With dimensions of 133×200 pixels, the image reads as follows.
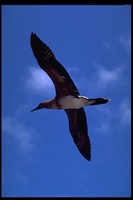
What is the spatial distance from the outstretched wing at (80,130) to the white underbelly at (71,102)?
30.4 inches

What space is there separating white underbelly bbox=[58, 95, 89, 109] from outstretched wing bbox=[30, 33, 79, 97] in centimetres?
16

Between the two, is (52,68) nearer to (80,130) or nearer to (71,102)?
(71,102)

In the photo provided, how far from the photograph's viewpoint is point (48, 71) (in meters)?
10.8

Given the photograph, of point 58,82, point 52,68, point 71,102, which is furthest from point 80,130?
point 52,68

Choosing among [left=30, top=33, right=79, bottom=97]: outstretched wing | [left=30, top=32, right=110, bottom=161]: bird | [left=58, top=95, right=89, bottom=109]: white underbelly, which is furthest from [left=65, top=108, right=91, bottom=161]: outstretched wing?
[left=30, top=33, right=79, bottom=97]: outstretched wing

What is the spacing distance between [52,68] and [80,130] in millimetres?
2523

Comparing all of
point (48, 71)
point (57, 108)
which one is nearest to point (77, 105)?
point (57, 108)

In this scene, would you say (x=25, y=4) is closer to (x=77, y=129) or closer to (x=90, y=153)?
(x=77, y=129)

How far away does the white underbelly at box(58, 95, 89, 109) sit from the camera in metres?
10.6

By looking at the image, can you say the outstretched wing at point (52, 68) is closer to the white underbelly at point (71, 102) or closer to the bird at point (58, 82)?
the bird at point (58, 82)

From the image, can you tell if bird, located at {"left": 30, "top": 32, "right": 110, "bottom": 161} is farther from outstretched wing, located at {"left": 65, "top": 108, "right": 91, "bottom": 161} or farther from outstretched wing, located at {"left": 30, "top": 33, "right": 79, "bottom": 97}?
outstretched wing, located at {"left": 65, "top": 108, "right": 91, "bottom": 161}

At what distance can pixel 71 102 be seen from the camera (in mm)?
10820
